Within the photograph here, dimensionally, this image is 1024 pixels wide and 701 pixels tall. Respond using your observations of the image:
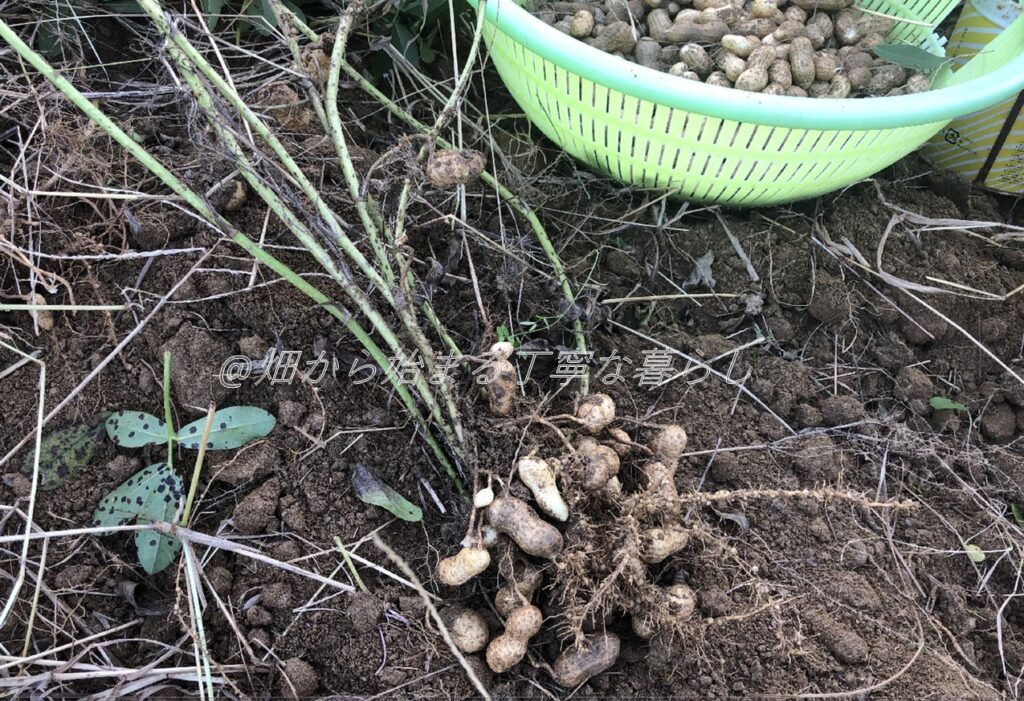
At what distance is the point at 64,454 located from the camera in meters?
1.06

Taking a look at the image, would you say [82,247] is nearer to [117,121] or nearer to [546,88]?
[117,121]

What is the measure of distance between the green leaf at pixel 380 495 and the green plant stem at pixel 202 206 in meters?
0.08

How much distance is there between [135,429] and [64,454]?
11 centimetres

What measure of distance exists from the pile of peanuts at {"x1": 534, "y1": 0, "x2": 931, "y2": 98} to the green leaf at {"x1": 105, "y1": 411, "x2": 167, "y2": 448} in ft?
3.00

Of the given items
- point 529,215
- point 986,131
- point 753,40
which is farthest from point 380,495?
point 986,131

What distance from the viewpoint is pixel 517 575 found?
→ 0.96 m

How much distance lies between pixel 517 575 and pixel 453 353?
316mm

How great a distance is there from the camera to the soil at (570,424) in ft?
3.18

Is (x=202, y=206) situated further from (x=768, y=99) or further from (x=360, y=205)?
(x=768, y=99)

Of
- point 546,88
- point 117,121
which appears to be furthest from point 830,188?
point 117,121

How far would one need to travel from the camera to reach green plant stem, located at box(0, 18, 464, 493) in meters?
0.82

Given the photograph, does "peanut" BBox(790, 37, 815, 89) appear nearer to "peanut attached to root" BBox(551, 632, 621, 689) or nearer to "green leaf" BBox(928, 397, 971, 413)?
"green leaf" BBox(928, 397, 971, 413)

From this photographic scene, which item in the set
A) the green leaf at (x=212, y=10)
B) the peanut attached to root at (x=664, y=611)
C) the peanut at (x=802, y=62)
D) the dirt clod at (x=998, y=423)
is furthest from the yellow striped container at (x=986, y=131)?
the green leaf at (x=212, y=10)

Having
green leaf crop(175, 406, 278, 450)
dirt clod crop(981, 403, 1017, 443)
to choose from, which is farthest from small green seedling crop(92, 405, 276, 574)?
dirt clod crop(981, 403, 1017, 443)
